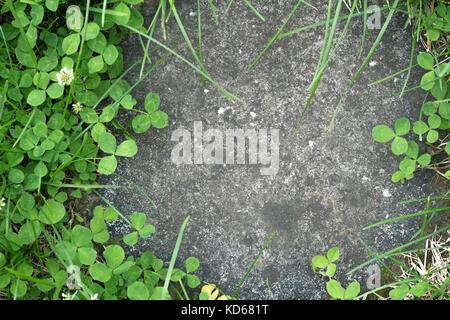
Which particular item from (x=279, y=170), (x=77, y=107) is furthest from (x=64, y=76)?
(x=279, y=170)

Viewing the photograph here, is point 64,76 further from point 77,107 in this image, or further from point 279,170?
point 279,170

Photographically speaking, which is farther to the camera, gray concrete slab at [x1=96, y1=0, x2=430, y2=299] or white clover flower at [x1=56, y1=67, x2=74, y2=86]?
gray concrete slab at [x1=96, y1=0, x2=430, y2=299]

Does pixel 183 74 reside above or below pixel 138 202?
above

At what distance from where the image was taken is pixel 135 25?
6.26ft

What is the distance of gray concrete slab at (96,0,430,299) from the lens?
6.61 feet

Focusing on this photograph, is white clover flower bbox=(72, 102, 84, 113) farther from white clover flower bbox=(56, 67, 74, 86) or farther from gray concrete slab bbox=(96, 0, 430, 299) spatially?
gray concrete slab bbox=(96, 0, 430, 299)

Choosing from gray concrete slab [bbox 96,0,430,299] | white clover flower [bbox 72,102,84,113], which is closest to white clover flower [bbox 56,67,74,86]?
white clover flower [bbox 72,102,84,113]

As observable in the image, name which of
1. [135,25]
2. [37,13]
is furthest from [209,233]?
[37,13]

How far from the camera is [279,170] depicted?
2.03 m

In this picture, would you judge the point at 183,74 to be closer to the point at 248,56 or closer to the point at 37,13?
the point at 248,56

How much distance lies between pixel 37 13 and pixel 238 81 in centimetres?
96

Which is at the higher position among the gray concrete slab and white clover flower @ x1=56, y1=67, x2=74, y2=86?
white clover flower @ x1=56, y1=67, x2=74, y2=86

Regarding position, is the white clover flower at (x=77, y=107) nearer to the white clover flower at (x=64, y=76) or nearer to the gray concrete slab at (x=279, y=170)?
the white clover flower at (x=64, y=76)

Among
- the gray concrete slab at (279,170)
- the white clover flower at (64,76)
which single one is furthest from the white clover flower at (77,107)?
the gray concrete slab at (279,170)
